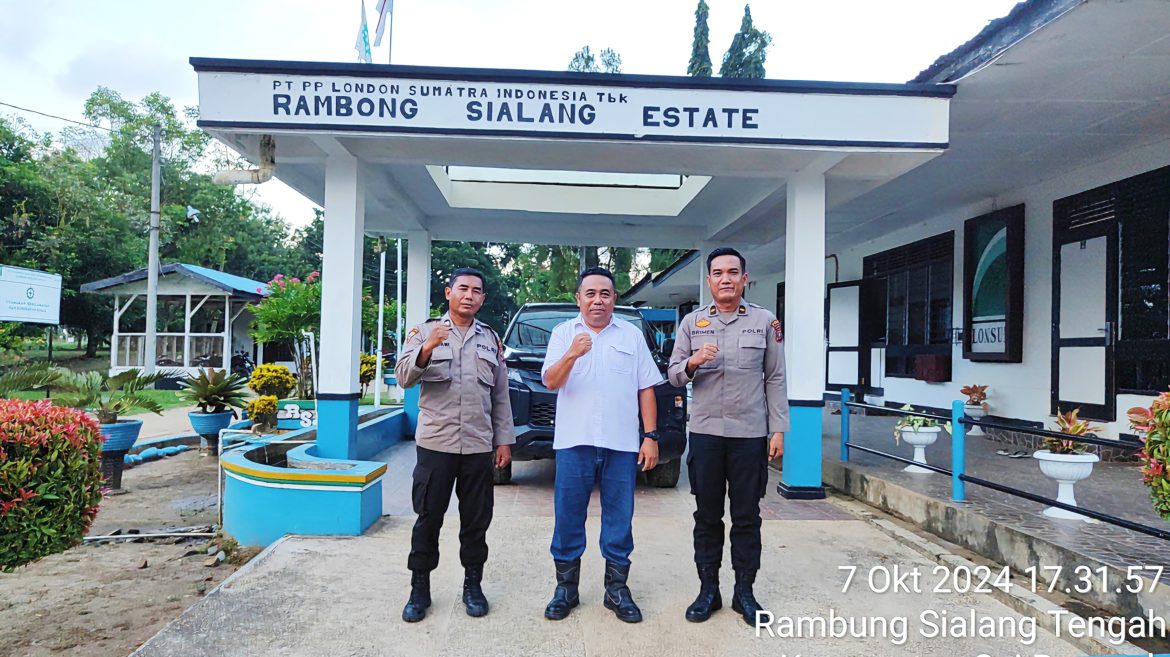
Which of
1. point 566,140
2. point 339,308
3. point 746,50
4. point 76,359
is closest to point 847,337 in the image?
point 566,140

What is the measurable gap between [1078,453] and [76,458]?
592cm

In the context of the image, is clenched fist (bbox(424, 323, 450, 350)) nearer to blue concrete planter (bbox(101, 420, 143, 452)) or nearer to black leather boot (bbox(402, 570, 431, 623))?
black leather boot (bbox(402, 570, 431, 623))

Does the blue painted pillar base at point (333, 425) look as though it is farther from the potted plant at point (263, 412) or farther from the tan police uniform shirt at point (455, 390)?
the tan police uniform shirt at point (455, 390)

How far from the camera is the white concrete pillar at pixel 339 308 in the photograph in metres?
5.97

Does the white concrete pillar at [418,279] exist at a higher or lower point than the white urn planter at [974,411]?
higher

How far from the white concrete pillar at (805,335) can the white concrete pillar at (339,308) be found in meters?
3.84

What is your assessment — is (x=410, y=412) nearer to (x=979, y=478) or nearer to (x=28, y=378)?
(x=28, y=378)

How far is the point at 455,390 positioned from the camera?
346 centimetres

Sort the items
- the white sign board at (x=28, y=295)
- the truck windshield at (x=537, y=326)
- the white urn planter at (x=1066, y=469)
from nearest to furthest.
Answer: the white urn planter at (x=1066, y=469)
the truck windshield at (x=537, y=326)
the white sign board at (x=28, y=295)

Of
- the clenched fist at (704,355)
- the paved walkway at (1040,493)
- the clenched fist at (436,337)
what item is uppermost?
the clenched fist at (436,337)

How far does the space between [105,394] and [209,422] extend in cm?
187

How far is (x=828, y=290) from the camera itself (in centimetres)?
1319

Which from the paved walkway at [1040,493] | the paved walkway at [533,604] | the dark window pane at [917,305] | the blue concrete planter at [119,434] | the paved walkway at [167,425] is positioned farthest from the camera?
the paved walkway at [167,425]

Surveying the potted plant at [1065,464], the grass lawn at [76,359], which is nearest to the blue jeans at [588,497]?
the potted plant at [1065,464]
